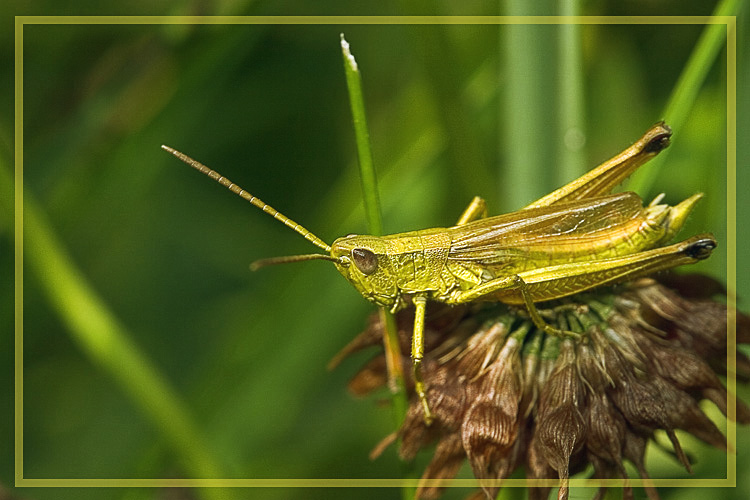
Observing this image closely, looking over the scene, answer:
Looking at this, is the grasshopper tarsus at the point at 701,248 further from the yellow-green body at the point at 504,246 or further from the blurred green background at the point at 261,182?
the blurred green background at the point at 261,182

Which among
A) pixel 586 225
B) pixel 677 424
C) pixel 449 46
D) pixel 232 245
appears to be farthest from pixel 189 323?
pixel 677 424

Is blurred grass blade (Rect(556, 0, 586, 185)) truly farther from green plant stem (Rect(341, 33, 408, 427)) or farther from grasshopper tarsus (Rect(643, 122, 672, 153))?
green plant stem (Rect(341, 33, 408, 427))

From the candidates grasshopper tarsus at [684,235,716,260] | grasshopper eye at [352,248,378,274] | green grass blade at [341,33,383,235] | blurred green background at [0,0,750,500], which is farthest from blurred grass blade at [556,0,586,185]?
green grass blade at [341,33,383,235]

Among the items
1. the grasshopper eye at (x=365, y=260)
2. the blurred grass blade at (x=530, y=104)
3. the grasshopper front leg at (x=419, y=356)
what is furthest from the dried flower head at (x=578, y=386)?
the blurred grass blade at (x=530, y=104)

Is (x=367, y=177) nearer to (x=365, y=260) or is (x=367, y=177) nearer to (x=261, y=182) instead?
(x=365, y=260)

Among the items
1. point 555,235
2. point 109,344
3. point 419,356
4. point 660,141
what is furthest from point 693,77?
point 109,344

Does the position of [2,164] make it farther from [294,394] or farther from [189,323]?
[189,323]
